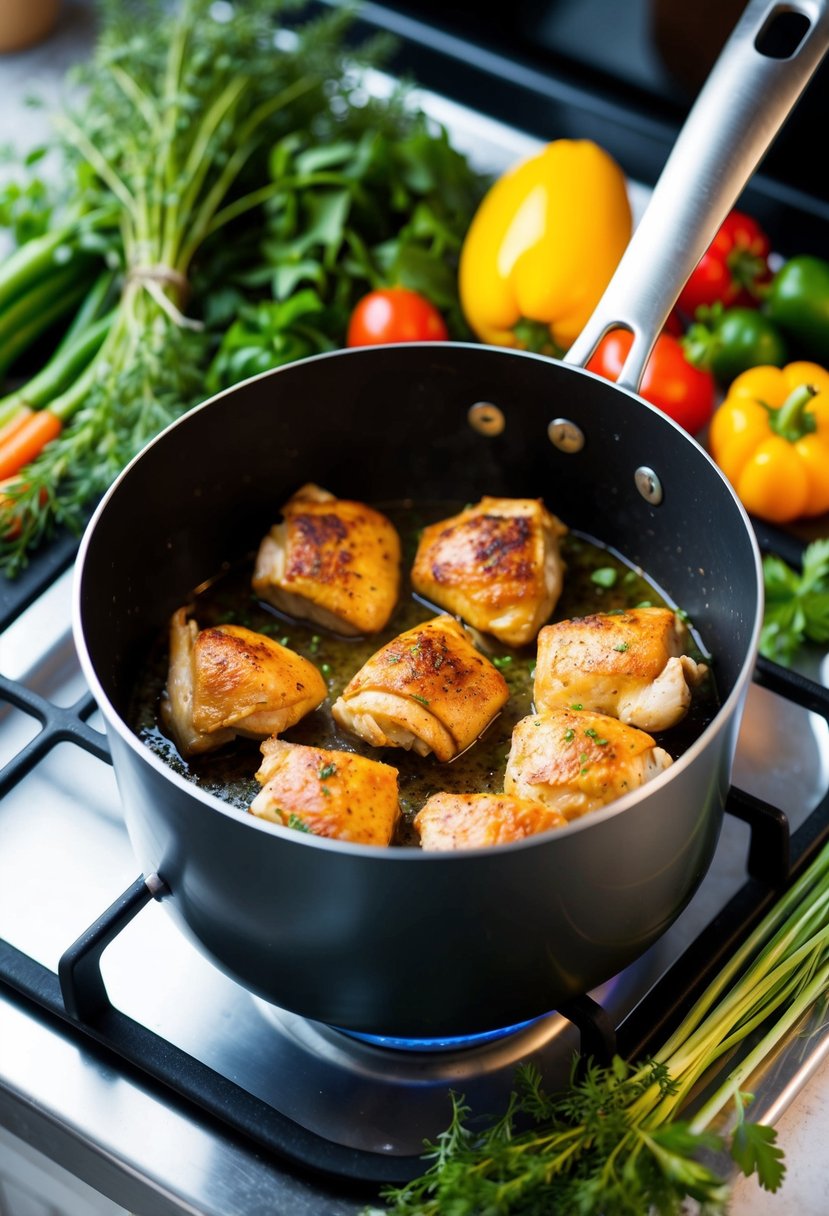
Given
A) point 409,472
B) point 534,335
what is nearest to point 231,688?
point 409,472

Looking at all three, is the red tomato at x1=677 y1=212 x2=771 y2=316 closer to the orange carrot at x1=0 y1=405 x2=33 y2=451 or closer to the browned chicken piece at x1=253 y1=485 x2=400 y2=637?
the browned chicken piece at x1=253 y1=485 x2=400 y2=637

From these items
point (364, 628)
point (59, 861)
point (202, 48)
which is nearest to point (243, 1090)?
point (59, 861)

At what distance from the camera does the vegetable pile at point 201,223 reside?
6.02 feet

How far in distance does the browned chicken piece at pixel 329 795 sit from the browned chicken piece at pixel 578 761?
13 centimetres

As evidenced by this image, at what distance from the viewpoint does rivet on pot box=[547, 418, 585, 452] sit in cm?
155

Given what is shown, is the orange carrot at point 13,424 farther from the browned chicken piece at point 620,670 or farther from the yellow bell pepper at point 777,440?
the yellow bell pepper at point 777,440

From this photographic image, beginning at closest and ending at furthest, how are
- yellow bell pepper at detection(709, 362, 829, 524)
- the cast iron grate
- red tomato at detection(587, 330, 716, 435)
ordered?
the cast iron grate
yellow bell pepper at detection(709, 362, 829, 524)
red tomato at detection(587, 330, 716, 435)

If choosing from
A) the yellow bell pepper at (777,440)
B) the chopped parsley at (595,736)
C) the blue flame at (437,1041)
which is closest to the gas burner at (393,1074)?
the blue flame at (437,1041)

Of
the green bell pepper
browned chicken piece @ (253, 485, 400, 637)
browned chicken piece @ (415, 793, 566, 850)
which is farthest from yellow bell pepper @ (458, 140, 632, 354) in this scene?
browned chicken piece @ (415, 793, 566, 850)

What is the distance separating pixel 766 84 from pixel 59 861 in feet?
3.82

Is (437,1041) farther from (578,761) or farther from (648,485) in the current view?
(648,485)

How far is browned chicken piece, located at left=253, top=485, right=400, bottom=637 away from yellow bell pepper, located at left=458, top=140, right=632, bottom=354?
0.48 metres

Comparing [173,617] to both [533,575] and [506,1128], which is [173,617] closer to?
[533,575]

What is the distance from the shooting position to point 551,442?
5.24 ft
